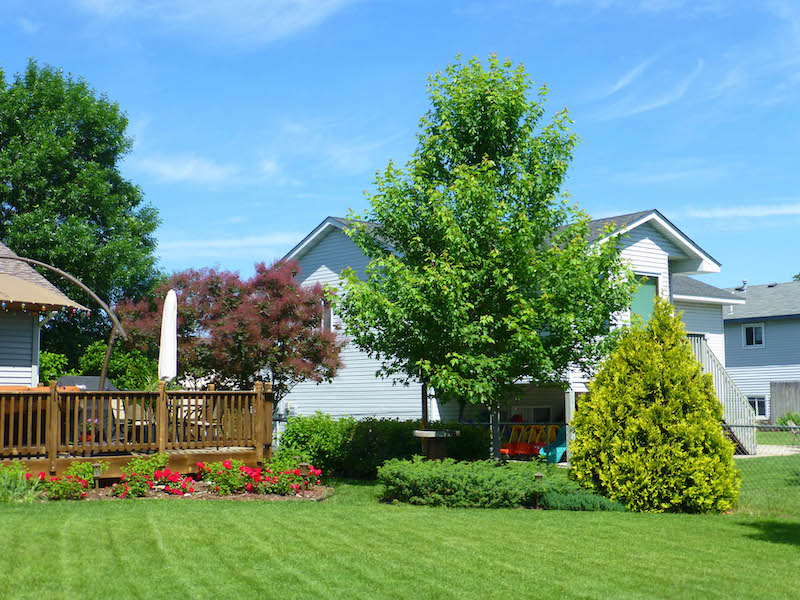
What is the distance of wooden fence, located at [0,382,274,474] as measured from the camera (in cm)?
1187

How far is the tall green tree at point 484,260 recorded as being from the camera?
12.8 metres

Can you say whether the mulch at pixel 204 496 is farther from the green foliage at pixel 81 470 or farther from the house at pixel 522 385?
the house at pixel 522 385

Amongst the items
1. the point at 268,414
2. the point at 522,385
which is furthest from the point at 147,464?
the point at 522,385

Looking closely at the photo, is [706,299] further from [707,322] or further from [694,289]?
[707,322]

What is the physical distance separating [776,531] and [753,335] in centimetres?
3063

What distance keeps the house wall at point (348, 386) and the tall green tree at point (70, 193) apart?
9798 mm

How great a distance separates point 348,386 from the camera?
917 inches

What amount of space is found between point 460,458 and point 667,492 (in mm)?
5741

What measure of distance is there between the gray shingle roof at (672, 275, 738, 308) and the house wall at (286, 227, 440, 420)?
1066cm

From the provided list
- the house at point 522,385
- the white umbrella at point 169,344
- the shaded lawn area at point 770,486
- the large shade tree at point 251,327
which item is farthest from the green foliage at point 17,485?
the house at point 522,385

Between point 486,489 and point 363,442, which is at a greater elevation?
point 363,442

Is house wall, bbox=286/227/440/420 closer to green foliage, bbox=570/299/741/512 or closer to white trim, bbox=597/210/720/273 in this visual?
white trim, bbox=597/210/720/273

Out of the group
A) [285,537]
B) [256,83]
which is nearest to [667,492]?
[285,537]

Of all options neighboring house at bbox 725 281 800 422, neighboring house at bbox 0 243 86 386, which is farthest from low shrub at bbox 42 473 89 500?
neighboring house at bbox 725 281 800 422
